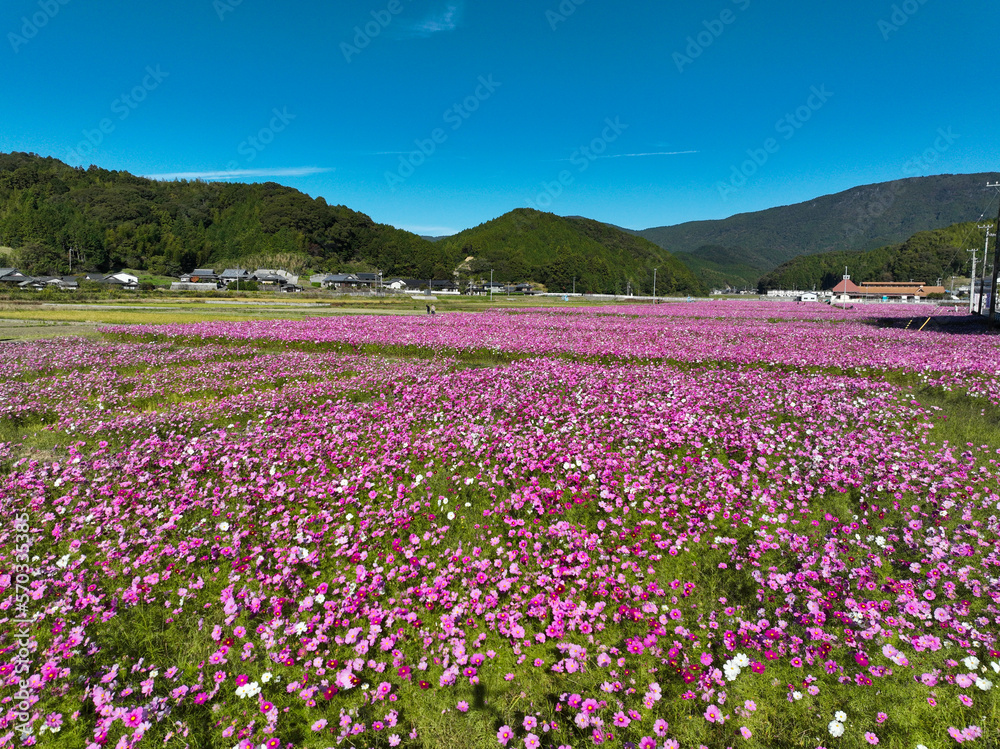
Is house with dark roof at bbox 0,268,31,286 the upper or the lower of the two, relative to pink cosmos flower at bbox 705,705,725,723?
upper

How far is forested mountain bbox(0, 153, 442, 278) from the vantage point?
150m

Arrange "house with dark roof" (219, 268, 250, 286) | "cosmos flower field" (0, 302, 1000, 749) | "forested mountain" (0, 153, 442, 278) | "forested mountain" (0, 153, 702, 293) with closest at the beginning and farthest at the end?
"cosmos flower field" (0, 302, 1000, 749) < "house with dark roof" (219, 268, 250, 286) < "forested mountain" (0, 153, 442, 278) < "forested mountain" (0, 153, 702, 293)

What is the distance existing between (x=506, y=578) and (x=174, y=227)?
21823cm

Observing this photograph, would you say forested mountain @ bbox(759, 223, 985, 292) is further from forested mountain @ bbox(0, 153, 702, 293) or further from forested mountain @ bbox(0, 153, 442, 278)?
forested mountain @ bbox(0, 153, 442, 278)

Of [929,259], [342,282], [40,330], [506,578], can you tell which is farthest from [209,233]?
[929,259]

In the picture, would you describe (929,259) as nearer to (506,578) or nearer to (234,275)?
(506,578)

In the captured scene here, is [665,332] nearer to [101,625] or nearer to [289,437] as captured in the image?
[289,437]

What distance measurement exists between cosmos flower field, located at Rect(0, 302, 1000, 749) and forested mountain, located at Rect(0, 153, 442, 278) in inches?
6701

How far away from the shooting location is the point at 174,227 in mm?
176750

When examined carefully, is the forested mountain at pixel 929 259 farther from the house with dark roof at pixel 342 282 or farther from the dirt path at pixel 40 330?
the dirt path at pixel 40 330

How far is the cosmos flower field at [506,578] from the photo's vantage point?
3.04 metres

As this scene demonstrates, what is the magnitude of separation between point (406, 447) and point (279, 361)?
1102 centimetres

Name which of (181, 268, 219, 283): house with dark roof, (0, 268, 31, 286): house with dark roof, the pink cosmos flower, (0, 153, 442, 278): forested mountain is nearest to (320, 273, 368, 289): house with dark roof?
(0, 153, 442, 278): forested mountain

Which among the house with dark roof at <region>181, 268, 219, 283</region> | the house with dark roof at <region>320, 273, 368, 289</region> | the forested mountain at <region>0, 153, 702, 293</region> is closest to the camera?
the house with dark roof at <region>320, 273, 368, 289</region>
